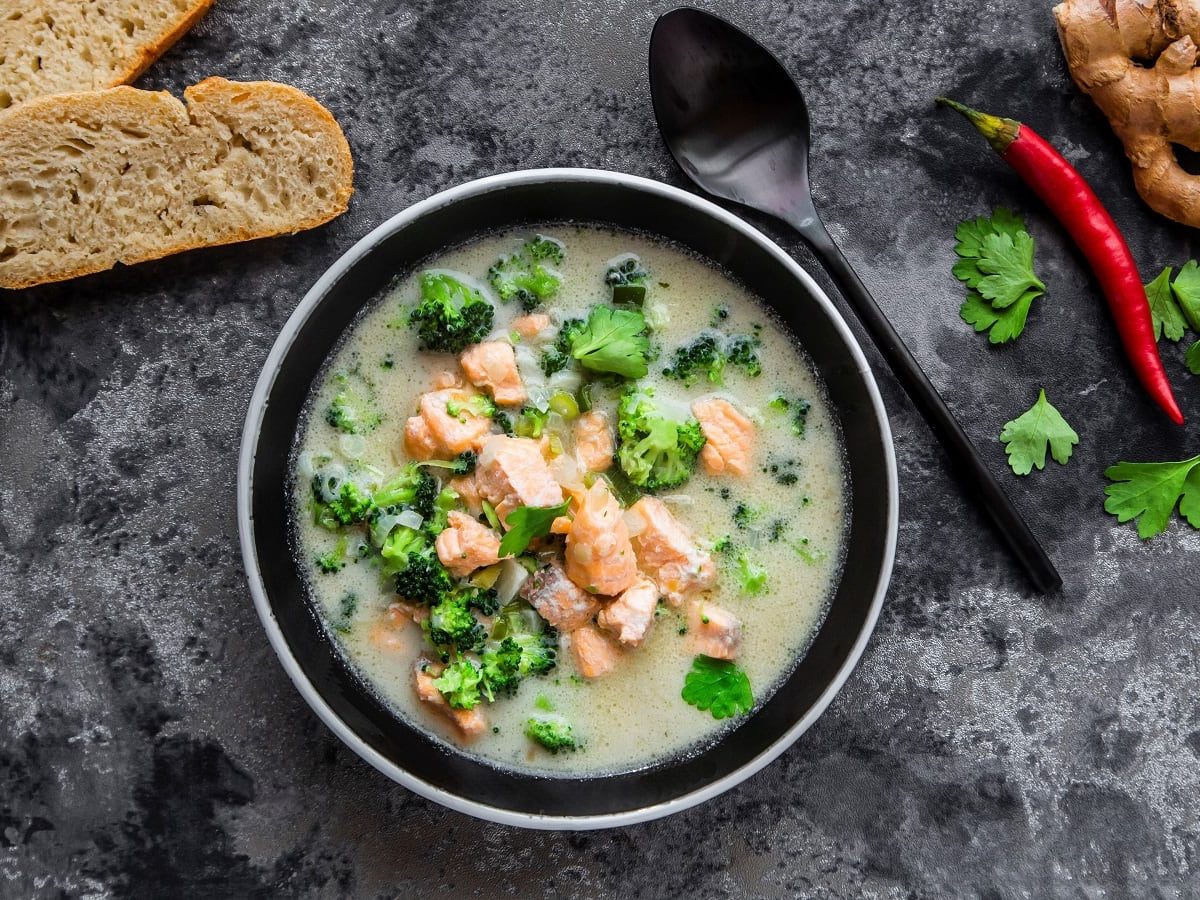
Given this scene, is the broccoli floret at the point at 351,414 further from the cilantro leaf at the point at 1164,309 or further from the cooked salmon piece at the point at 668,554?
the cilantro leaf at the point at 1164,309

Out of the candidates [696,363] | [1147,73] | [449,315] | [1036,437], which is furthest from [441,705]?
[1147,73]

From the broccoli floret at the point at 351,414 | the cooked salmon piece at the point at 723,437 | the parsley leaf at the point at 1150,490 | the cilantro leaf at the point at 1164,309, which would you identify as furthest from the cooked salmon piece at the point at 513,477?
the cilantro leaf at the point at 1164,309

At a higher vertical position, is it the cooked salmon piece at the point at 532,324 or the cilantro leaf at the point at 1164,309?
the cooked salmon piece at the point at 532,324

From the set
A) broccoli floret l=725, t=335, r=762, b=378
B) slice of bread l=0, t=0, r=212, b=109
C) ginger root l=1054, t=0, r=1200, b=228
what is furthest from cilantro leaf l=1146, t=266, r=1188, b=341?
slice of bread l=0, t=0, r=212, b=109

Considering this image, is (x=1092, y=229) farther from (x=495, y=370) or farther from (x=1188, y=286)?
(x=495, y=370)

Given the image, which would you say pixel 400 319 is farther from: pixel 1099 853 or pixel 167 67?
pixel 1099 853

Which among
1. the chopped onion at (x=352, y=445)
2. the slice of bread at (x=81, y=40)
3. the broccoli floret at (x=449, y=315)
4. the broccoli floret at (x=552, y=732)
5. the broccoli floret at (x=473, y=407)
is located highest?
the slice of bread at (x=81, y=40)

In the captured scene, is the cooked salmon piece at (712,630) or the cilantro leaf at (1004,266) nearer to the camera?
the cooked salmon piece at (712,630)
